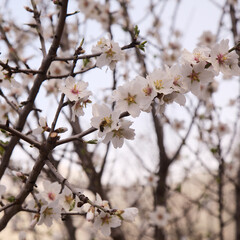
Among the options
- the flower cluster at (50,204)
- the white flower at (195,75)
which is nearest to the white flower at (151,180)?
the flower cluster at (50,204)

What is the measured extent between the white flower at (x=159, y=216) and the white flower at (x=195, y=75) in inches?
121

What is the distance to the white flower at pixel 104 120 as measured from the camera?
1.30 m

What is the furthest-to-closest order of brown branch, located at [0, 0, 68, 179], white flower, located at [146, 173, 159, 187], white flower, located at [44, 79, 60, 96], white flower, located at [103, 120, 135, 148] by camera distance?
1. white flower, located at [146, 173, 159, 187]
2. white flower, located at [44, 79, 60, 96]
3. brown branch, located at [0, 0, 68, 179]
4. white flower, located at [103, 120, 135, 148]

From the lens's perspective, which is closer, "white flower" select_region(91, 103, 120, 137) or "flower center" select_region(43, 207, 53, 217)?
"white flower" select_region(91, 103, 120, 137)

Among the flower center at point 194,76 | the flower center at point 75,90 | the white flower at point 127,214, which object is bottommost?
the white flower at point 127,214

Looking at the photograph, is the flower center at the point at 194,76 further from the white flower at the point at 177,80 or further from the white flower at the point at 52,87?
the white flower at the point at 52,87

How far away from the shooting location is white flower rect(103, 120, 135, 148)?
1.37 m

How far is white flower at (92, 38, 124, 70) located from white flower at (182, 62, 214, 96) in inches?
18.8

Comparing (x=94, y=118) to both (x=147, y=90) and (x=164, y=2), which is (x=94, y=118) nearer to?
(x=147, y=90)

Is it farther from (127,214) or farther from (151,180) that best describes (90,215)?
(151,180)

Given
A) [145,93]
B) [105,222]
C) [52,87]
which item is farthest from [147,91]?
[52,87]

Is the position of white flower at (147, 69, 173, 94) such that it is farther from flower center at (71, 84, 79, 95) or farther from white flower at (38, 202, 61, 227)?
white flower at (38, 202, 61, 227)

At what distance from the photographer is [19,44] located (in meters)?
4.34

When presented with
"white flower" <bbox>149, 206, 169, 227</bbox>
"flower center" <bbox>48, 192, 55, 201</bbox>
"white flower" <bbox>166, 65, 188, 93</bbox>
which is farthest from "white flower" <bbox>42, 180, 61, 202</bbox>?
"white flower" <bbox>149, 206, 169, 227</bbox>
